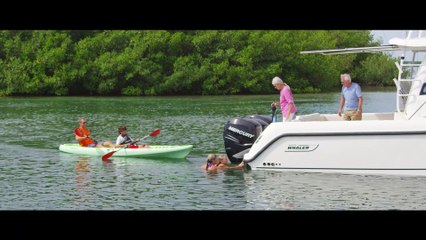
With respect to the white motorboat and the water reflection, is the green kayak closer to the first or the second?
the water reflection

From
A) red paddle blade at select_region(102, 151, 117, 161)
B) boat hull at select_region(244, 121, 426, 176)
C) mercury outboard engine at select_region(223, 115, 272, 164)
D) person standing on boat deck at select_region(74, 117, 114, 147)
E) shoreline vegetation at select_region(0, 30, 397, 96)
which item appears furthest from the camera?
shoreline vegetation at select_region(0, 30, 397, 96)

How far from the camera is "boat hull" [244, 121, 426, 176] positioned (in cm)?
1364

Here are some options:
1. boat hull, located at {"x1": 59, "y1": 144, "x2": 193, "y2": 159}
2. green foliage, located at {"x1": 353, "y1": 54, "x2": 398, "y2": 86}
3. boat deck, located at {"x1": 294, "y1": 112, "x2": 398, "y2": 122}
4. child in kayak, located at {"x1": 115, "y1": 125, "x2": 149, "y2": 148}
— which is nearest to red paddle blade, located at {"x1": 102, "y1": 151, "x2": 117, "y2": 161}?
boat hull, located at {"x1": 59, "y1": 144, "x2": 193, "y2": 159}

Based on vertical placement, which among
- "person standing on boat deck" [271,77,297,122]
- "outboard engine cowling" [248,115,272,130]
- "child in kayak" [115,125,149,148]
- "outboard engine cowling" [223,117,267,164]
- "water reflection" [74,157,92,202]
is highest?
"person standing on boat deck" [271,77,297,122]

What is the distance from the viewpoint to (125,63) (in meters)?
66.8

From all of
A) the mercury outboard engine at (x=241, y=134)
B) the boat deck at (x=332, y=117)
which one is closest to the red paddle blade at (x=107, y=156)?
the mercury outboard engine at (x=241, y=134)

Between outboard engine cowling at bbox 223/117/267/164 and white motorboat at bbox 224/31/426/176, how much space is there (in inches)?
21.5

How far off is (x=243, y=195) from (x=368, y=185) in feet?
6.79

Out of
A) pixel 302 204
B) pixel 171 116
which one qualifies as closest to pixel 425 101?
pixel 302 204

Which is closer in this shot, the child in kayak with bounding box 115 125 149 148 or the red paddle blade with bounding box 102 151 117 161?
the red paddle blade with bounding box 102 151 117 161

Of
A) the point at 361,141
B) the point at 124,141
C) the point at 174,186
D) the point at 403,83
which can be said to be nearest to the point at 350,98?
the point at 403,83

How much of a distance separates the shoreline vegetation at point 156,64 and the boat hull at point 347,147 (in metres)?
49.8

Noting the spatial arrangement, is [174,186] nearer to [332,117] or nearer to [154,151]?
[332,117]
